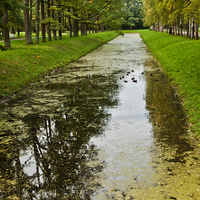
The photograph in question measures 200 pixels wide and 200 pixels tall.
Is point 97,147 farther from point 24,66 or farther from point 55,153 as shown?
point 24,66

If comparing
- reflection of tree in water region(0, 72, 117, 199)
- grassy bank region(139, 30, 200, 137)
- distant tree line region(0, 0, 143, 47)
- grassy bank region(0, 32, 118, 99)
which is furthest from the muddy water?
distant tree line region(0, 0, 143, 47)

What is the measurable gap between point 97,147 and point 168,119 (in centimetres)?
272

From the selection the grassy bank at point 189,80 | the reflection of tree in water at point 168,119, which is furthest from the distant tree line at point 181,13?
the reflection of tree in water at point 168,119

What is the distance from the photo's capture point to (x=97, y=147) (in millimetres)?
6164

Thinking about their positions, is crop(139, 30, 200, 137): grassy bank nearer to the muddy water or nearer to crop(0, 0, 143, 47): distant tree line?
the muddy water

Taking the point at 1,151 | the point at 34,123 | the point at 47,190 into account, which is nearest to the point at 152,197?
the point at 47,190

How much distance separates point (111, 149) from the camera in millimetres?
6090

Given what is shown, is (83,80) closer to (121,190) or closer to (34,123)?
(34,123)

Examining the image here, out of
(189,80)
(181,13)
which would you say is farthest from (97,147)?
(181,13)

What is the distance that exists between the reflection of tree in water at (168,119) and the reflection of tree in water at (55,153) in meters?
1.45

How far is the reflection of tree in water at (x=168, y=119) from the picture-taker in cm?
612

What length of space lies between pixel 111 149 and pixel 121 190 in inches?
65.3

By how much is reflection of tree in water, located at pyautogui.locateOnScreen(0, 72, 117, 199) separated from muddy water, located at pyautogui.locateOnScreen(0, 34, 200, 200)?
2cm

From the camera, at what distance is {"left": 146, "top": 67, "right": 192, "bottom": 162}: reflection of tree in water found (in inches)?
241
